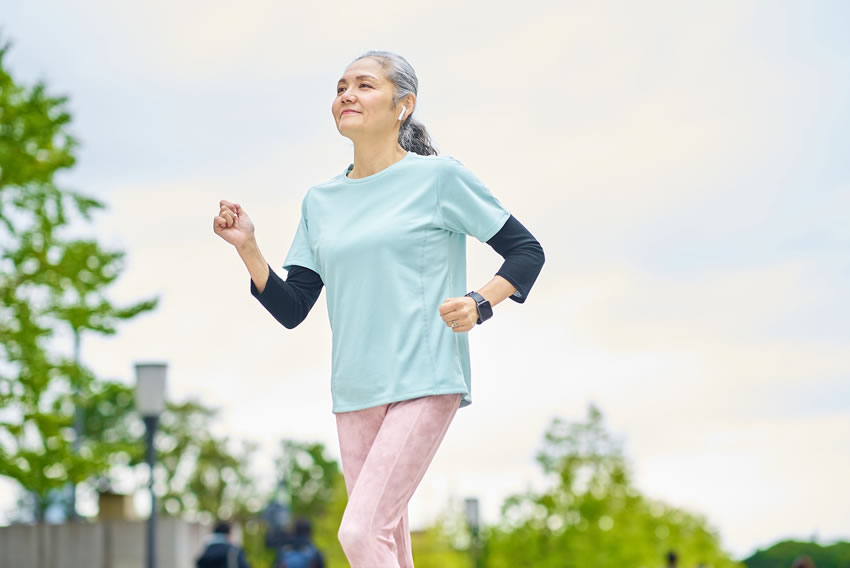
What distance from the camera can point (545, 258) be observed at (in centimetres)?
386

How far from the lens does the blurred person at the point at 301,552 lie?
1230 centimetres

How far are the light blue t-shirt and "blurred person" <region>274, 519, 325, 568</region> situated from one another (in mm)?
8792

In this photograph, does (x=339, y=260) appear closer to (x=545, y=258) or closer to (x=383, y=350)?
(x=383, y=350)

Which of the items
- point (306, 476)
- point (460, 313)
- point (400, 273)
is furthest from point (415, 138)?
point (306, 476)

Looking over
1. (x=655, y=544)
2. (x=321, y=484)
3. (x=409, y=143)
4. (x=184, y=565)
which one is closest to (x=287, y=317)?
(x=409, y=143)

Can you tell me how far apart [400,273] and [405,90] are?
665 mm

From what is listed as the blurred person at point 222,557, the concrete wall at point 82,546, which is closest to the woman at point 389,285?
the blurred person at point 222,557

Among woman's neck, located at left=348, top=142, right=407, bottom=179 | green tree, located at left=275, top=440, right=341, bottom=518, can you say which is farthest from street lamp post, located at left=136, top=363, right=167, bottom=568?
green tree, located at left=275, top=440, right=341, bottom=518

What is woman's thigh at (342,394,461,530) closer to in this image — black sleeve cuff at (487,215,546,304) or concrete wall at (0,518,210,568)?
black sleeve cuff at (487,215,546,304)

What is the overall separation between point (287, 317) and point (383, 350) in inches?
19.7

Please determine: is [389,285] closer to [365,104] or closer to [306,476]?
[365,104]

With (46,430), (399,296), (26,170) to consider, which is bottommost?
(399,296)

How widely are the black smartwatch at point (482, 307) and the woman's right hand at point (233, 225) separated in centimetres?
80

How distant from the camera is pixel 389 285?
373 cm
